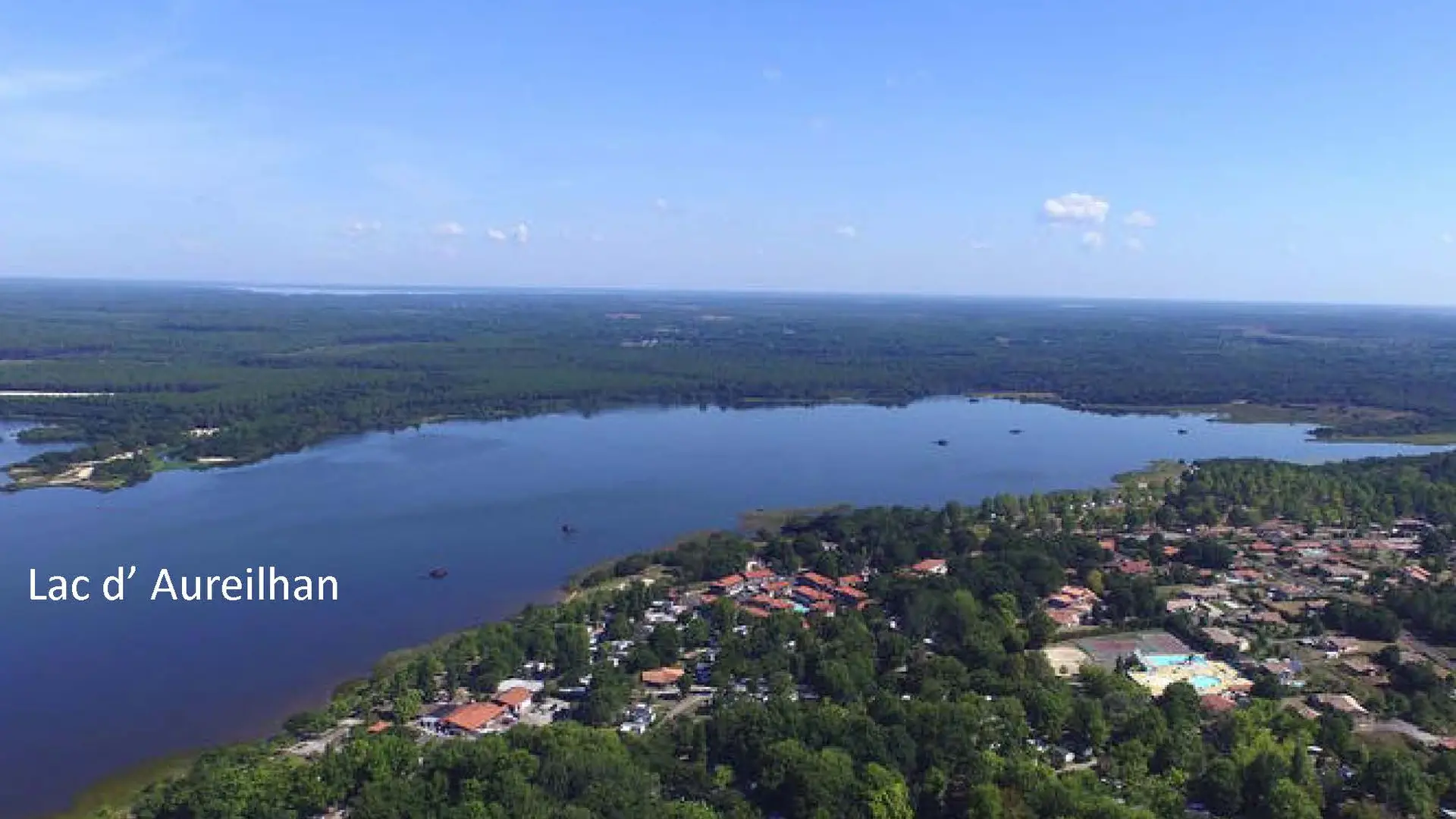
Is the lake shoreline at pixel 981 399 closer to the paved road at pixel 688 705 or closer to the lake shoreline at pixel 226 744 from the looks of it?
the lake shoreline at pixel 226 744

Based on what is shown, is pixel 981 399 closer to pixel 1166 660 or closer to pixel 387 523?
pixel 387 523

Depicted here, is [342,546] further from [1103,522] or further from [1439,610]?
[1439,610]

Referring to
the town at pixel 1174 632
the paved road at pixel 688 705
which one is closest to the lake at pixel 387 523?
the town at pixel 1174 632

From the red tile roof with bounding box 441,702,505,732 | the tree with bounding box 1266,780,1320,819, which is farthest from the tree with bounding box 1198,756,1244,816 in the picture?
the red tile roof with bounding box 441,702,505,732

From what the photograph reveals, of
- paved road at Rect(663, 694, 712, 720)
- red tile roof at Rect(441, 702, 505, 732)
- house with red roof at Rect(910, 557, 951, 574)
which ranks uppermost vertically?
house with red roof at Rect(910, 557, 951, 574)

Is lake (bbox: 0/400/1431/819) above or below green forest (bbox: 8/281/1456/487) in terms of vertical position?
below

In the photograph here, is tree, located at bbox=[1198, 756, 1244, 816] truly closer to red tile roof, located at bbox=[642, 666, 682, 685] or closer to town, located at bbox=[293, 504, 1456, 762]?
town, located at bbox=[293, 504, 1456, 762]
